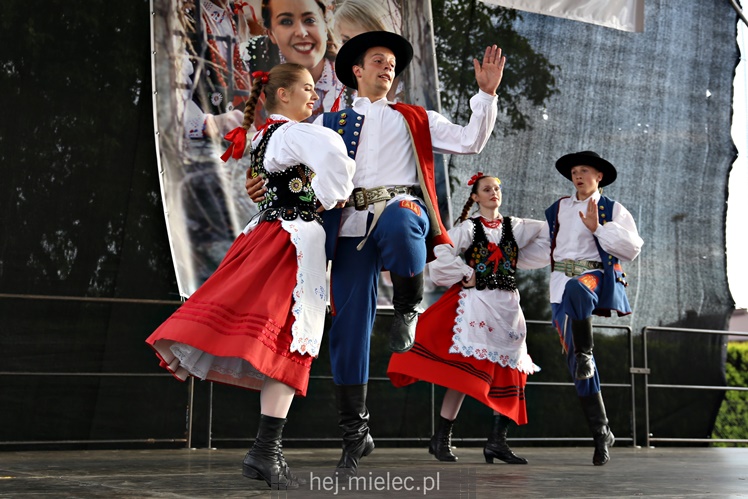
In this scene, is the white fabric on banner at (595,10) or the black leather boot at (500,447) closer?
the black leather boot at (500,447)

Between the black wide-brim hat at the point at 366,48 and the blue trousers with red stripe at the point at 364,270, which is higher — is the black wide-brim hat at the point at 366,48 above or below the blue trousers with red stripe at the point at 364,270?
above

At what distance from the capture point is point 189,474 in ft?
10.3

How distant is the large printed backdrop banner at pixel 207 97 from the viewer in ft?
15.5

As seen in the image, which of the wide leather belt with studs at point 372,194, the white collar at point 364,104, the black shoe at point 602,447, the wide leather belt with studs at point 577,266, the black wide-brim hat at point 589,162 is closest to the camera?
the wide leather belt with studs at point 372,194

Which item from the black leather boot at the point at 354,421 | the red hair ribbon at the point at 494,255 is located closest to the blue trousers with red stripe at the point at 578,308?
the red hair ribbon at the point at 494,255

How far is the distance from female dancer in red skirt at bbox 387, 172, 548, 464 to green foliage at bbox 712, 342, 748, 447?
499 cm

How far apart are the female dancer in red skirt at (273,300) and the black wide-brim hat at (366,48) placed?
563mm

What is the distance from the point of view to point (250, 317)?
2.64m

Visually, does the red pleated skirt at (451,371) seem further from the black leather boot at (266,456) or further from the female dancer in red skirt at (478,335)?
the black leather boot at (266,456)

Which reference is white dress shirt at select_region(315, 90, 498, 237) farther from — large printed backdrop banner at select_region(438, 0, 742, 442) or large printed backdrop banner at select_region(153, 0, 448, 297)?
large printed backdrop banner at select_region(438, 0, 742, 442)

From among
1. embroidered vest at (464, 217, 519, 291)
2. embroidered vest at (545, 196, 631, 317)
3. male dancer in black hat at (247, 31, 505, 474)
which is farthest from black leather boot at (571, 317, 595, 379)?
male dancer in black hat at (247, 31, 505, 474)

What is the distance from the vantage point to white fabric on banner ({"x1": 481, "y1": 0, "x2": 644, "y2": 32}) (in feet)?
18.8

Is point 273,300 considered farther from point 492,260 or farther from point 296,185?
point 492,260

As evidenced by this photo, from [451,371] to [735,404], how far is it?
600 centimetres
